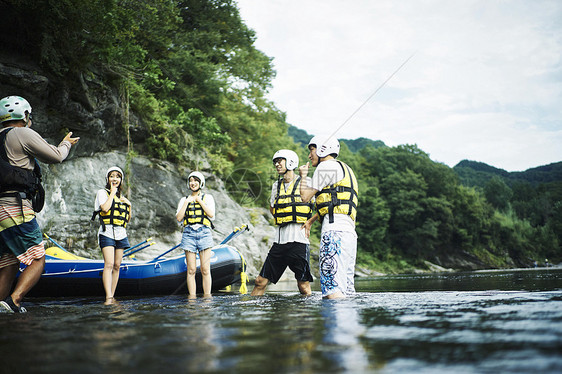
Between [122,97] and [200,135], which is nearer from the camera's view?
[122,97]

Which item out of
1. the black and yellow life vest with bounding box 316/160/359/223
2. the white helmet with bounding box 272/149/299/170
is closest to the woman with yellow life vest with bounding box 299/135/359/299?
the black and yellow life vest with bounding box 316/160/359/223

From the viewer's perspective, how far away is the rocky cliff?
1022cm

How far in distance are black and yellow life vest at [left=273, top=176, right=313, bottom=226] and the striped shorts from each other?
2.97m

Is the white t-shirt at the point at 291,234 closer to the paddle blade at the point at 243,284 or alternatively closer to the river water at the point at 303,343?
the paddle blade at the point at 243,284

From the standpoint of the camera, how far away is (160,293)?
775cm

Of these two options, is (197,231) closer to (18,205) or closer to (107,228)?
(107,228)

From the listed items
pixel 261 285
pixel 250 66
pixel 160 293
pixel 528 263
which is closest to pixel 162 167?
pixel 160 293

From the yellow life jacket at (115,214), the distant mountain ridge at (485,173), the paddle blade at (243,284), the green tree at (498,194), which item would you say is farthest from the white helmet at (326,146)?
the distant mountain ridge at (485,173)

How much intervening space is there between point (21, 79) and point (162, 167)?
→ 583 centimetres

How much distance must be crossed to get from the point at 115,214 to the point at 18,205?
225 cm

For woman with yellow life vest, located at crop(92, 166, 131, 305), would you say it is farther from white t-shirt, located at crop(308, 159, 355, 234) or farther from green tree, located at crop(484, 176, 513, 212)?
green tree, located at crop(484, 176, 513, 212)

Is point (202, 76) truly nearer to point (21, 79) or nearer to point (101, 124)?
point (101, 124)

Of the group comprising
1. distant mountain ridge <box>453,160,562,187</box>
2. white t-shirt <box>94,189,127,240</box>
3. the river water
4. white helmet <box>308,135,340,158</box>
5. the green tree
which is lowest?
the river water

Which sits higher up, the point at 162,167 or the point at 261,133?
the point at 261,133
